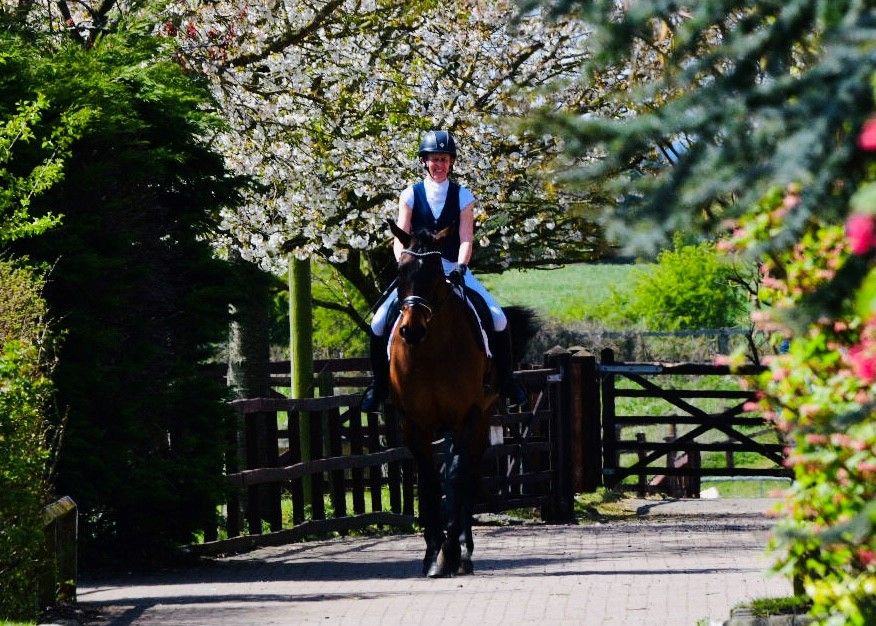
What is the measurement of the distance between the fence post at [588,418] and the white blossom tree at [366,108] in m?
2.17

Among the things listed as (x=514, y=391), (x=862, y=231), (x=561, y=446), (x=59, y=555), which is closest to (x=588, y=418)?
(x=561, y=446)

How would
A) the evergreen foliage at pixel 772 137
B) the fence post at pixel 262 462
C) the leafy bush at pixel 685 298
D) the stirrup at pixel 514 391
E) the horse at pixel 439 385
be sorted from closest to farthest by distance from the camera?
the evergreen foliage at pixel 772 137, the horse at pixel 439 385, the stirrup at pixel 514 391, the fence post at pixel 262 462, the leafy bush at pixel 685 298

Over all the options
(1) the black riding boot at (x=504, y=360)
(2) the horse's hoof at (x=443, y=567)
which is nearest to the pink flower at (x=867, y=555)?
(2) the horse's hoof at (x=443, y=567)

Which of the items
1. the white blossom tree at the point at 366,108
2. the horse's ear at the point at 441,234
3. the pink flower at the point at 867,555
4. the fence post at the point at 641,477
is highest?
the white blossom tree at the point at 366,108

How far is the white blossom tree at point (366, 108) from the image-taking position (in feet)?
58.7

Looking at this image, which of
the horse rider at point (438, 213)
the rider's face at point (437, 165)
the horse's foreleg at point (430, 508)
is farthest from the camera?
the horse's foreleg at point (430, 508)

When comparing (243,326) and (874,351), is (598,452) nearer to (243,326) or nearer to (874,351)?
(243,326)

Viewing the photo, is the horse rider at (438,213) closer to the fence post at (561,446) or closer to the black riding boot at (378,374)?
the black riding boot at (378,374)

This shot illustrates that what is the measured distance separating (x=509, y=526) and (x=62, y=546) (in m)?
7.79

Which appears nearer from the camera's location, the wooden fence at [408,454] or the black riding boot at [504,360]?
Result: the black riding boot at [504,360]

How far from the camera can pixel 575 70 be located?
20.7m

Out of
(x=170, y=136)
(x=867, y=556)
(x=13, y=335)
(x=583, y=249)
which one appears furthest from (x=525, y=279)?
(x=867, y=556)

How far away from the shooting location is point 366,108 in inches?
749

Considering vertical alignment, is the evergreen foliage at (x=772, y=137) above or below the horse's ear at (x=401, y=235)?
below
